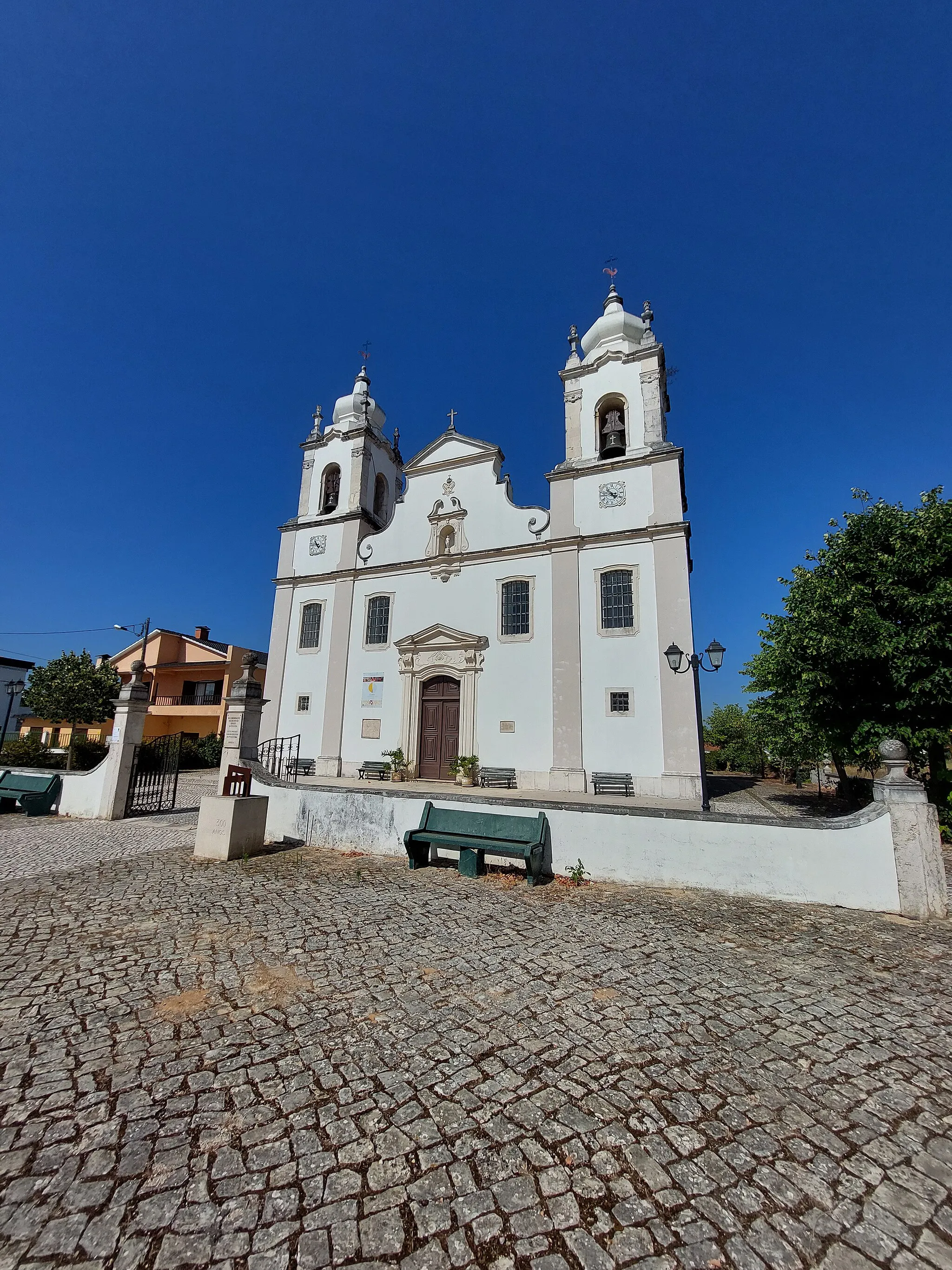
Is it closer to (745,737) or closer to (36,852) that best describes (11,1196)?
(36,852)

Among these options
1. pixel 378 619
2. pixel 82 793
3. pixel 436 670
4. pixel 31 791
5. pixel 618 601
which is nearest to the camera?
pixel 82 793

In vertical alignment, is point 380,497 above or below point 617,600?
above

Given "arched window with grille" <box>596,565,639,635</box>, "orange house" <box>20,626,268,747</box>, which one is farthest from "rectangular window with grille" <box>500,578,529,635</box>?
"orange house" <box>20,626,268,747</box>

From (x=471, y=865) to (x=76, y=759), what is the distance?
18.2 m

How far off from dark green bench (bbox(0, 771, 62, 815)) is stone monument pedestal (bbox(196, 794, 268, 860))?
6249mm

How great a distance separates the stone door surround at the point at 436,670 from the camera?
1514 centimetres

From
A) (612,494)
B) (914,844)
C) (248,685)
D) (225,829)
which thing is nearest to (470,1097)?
(914,844)

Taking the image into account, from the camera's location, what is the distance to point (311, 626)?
18.2 m

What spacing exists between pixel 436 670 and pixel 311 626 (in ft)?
17.4

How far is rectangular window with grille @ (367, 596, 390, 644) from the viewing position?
1716 cm

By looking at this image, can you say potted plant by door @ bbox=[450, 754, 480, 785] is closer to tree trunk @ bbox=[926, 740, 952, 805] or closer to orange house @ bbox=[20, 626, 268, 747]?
tree trunk @ bbox=[926, 740, 952, 805]

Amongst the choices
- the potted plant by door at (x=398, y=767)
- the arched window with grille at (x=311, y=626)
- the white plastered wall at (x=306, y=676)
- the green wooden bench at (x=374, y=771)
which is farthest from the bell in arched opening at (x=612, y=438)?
the green wooden bench at (x=374, y=771)

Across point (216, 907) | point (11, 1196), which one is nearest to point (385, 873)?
→ point (216, 907)

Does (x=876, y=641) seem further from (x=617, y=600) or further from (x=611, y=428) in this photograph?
(x=611, y=428)
